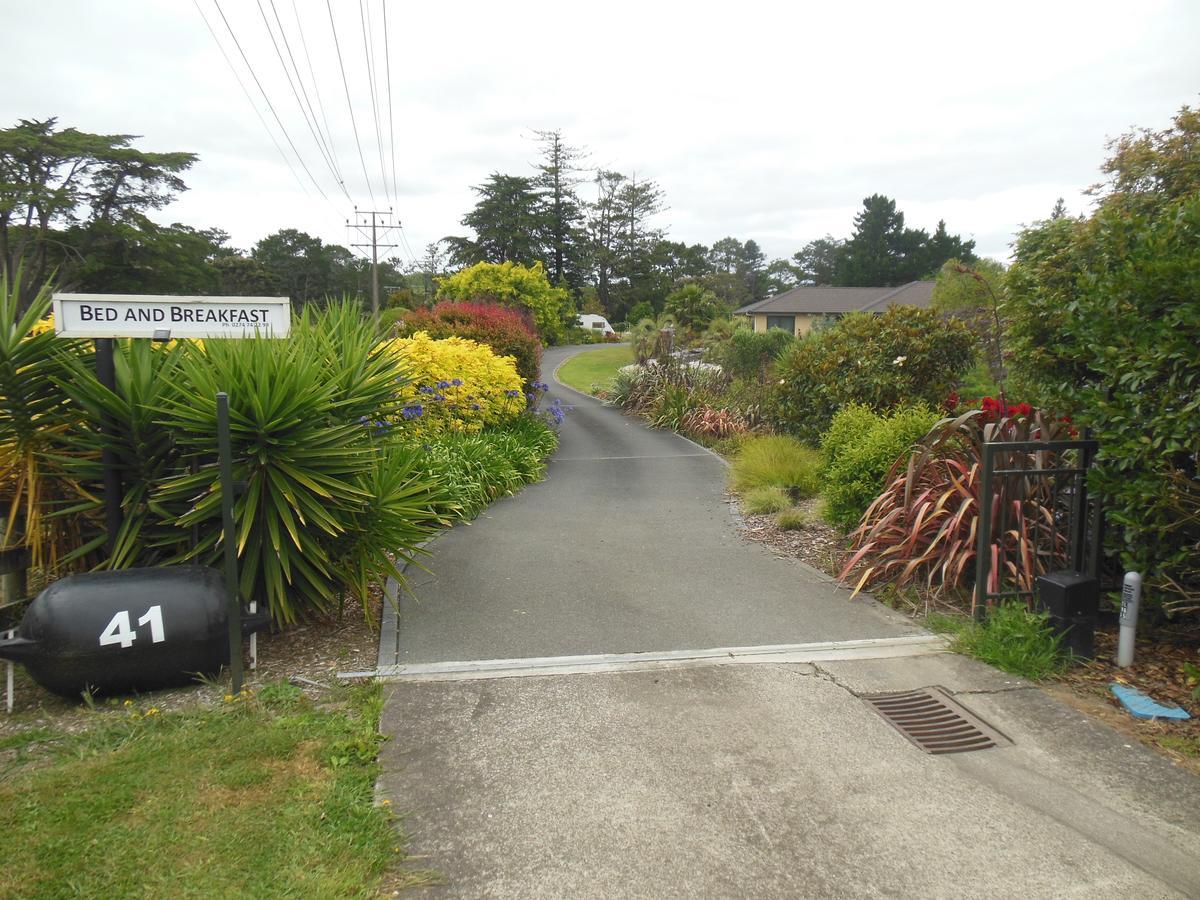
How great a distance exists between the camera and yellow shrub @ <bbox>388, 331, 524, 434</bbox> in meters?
11.8

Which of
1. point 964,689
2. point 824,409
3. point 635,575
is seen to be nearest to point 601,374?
point 824,409

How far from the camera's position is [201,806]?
3406mm

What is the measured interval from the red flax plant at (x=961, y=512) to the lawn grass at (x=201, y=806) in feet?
13.8

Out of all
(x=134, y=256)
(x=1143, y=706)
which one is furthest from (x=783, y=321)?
(x=1143, y=706)

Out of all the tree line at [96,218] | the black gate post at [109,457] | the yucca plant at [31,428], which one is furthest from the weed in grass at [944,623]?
the tree line at [96,218]

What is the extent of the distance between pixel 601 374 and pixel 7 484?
95.1ft

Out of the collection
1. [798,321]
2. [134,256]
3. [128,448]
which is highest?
[134,256]

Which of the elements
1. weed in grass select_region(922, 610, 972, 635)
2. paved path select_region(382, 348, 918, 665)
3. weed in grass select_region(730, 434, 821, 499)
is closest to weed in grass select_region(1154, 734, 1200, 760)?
weed in grass select_region(922, 610, 972, 635)

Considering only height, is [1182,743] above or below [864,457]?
below

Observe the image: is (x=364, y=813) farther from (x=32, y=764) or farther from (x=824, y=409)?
(x=824, y=409)

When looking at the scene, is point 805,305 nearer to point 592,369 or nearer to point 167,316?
point 592,369

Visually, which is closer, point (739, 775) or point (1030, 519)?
point (739, 775)

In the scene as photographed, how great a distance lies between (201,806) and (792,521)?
6661mm

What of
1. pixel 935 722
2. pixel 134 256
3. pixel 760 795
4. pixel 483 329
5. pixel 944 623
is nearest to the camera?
pixel 760 795
